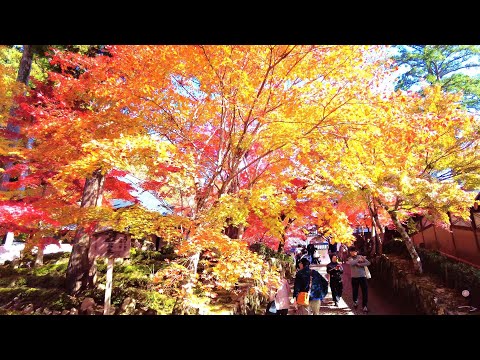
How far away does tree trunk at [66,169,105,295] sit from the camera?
7.57m

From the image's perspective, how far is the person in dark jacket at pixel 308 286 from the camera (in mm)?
4934

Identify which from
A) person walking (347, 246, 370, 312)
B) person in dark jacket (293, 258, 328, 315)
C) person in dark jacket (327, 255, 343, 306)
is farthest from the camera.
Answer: person in dark jacket (327, 255, 343, 306)

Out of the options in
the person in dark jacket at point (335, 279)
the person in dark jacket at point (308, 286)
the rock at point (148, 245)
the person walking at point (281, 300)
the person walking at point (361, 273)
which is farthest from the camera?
the rock at point (148, 245)

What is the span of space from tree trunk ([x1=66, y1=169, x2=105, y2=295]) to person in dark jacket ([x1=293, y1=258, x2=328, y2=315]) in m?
5.59

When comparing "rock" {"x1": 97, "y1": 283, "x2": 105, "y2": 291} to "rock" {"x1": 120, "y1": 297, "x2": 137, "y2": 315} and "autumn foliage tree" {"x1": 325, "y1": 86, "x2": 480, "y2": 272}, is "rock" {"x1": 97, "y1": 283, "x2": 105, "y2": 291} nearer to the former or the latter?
"rock" {"x1": 120, "y1": 297, "x2": 137, "y2": 315}

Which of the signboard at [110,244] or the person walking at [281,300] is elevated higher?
the signboard at [110,244]

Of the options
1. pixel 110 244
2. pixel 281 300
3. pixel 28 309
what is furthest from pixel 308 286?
pixel 28 309

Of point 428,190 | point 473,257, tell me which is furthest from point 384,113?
point 473,257

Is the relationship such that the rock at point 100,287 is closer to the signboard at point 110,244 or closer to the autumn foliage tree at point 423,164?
the signboard at point 110,244

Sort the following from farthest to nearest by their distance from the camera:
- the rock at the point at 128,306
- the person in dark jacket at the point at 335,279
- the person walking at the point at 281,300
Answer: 1. the person in dark jacket at the point at 335,279
2. the rock at the point at 128,306
3. the person walking at the point at 281,300

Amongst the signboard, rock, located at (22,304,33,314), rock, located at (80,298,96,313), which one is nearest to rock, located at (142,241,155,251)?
rock, located at (22,304,33,314)

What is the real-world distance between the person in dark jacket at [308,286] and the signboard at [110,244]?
3.39 m

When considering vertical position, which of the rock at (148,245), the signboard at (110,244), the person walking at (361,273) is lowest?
the person walking at (361,273)

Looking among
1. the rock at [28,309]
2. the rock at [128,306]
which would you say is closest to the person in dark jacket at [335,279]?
the rock at [128,306]
